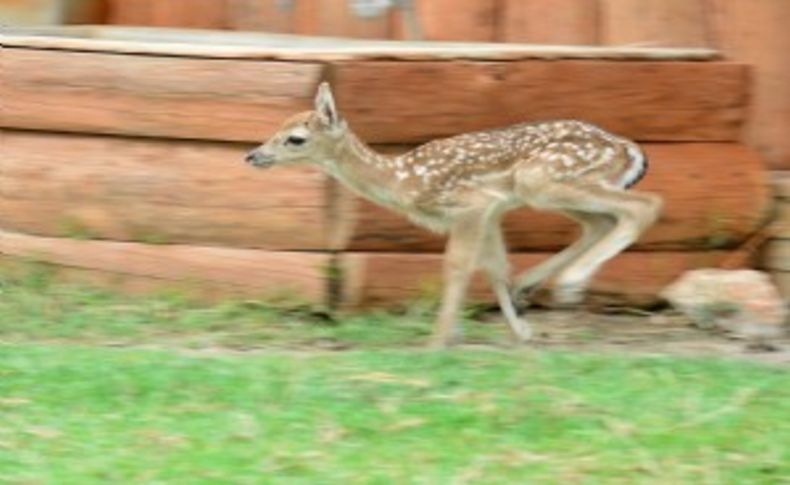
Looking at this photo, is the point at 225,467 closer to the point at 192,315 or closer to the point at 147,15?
the point at 192,315

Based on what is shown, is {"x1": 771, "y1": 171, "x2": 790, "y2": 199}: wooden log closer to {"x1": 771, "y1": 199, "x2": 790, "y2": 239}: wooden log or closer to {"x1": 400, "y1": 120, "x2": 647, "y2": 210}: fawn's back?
{"x1": 771, "y1": 199, "x2": 790, "y2": 239}: wooden log

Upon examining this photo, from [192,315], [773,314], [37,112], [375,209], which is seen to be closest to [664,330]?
[773,314]

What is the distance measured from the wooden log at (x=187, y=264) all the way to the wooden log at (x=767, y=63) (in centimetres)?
244

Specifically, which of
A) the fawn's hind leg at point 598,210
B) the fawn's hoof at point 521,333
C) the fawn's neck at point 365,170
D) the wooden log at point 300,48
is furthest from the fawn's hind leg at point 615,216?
the wooden log at point 300,48

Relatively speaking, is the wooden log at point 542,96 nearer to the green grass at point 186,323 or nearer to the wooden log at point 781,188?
the wooden log at point 781,188

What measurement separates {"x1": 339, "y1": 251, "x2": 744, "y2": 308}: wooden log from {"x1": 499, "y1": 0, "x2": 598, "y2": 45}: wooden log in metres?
1.42

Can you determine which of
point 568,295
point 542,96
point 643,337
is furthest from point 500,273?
point 542,96

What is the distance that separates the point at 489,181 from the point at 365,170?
0.58m

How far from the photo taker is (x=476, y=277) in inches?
369

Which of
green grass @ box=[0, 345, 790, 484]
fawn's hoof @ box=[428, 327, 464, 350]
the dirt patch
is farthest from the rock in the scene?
fawn's hoof @ box=[428, 327, 464, 350]

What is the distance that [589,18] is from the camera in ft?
33.7

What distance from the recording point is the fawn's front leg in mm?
8633

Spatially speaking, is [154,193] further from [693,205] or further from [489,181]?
[693,205]

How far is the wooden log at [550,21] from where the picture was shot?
1026 centimetres
